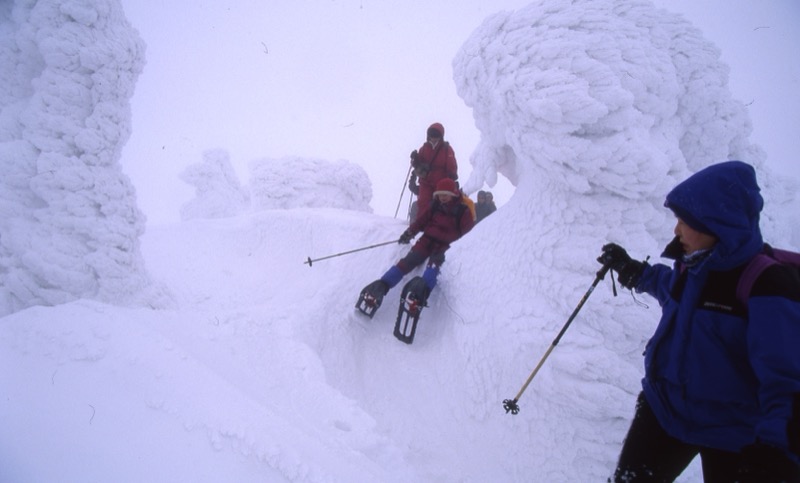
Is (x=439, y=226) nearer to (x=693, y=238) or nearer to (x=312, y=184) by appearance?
(x=693, y=238)

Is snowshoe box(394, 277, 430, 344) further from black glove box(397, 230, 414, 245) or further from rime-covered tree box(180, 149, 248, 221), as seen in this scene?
rime-covered tree box(180, 149, 248, 221)

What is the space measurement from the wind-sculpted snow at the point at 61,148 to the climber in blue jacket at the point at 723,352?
4798 mm

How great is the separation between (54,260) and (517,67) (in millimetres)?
5074

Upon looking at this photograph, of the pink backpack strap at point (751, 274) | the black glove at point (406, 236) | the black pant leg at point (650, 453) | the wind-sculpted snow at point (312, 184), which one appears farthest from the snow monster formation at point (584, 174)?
the wind-sculpted snow at point (312, 184)

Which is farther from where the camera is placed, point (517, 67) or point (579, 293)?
point (517, 67)

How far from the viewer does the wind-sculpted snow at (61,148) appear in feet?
10.8

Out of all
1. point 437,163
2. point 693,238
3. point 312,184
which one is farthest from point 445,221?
point 312,184

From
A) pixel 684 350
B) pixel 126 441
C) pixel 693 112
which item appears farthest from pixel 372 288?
pixel 693 112

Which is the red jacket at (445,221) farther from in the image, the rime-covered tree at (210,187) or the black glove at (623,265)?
the rime-covered tree at (210,187)

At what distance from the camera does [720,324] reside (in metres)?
1.60

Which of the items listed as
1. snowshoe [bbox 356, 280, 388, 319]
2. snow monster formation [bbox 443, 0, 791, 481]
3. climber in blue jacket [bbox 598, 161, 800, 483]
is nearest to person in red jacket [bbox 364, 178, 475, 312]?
snowshoe [bbox 356, 280, 388, 319]

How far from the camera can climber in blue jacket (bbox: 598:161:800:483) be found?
1334mm

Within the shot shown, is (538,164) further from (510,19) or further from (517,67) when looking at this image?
(510,19)

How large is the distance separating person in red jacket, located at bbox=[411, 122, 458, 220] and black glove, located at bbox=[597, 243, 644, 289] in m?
3.95
